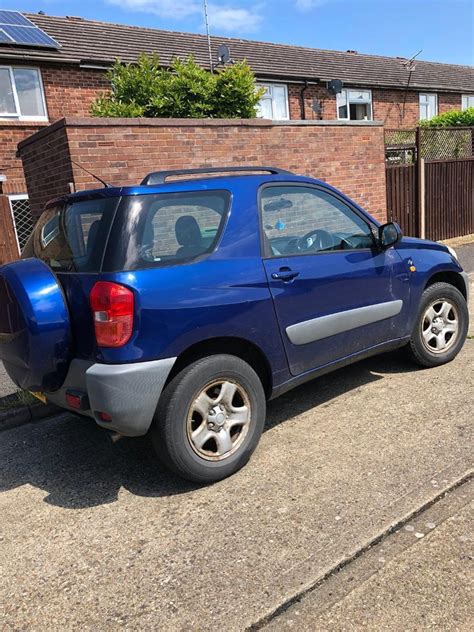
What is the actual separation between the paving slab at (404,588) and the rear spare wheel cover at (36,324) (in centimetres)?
173

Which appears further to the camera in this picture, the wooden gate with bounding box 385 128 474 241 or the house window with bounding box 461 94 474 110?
the house window with bounding box 461 94 474 110

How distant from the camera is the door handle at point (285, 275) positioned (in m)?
3.27

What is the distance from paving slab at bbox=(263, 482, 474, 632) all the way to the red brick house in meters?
10.1

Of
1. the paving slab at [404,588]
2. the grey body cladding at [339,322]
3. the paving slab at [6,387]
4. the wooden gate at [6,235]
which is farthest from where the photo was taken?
the wooden gate at [6,235]

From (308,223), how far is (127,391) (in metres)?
1.80

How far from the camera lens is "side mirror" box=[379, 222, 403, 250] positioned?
12.9ft

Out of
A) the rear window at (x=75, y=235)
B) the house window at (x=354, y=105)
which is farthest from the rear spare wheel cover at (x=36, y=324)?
the house window at (x=354, y=105)

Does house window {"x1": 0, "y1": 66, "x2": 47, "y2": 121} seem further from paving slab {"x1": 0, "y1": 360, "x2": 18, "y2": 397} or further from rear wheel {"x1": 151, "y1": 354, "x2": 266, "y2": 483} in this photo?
rear wheel {"x1": 151, "y1": 354, "x2": 266, "y2": 483}

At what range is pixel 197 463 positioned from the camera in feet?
9.67

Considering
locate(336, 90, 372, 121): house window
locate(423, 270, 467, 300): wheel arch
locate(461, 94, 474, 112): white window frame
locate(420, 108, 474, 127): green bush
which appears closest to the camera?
locate(423, 270, 467, 300): wheel arch

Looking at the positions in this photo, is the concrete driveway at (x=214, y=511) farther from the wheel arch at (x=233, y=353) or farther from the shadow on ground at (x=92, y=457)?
the wheel arch at (x=233, y=353)

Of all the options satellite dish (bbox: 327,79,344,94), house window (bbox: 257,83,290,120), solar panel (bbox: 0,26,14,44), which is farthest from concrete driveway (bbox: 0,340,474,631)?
satellite dish (bbox: 327,79,344,94)

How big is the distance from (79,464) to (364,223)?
2.68 metres

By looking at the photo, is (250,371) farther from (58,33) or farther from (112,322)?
(58,33)
